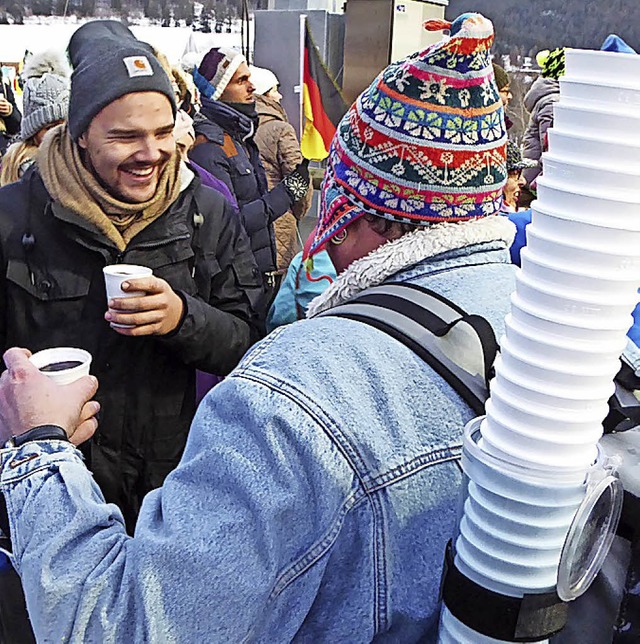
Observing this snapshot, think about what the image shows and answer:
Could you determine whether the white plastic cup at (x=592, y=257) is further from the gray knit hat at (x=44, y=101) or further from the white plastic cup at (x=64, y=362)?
the gray knit hat at (x=44, y=101)

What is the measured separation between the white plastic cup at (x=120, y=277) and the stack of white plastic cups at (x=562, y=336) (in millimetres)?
1291

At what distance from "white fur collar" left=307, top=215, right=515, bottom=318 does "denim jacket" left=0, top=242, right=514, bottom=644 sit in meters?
0.18

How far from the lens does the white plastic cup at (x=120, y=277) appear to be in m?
1.89

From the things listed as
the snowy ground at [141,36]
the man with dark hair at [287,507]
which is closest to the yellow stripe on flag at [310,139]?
the snowy ground at [141,36]

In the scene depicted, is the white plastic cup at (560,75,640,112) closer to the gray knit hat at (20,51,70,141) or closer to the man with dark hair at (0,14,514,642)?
the man with dark hair at (0,14,514,642)

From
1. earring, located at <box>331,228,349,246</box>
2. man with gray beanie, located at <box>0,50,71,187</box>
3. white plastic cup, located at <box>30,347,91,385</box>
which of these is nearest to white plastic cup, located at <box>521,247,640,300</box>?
earring, located at <box>331,228,349,246</box>

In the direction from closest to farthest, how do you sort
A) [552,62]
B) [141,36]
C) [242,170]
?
[552,62]
[242,170]
[141,36]

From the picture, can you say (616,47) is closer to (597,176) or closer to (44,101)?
(597,176)

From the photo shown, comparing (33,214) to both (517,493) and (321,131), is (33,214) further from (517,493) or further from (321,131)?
(321,131)

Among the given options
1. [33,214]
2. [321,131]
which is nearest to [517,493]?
[33,214]

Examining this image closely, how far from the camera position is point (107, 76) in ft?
6.67

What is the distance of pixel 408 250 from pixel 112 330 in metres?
1.19

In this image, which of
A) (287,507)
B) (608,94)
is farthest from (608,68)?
(287,507)

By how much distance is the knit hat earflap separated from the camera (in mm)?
4711
